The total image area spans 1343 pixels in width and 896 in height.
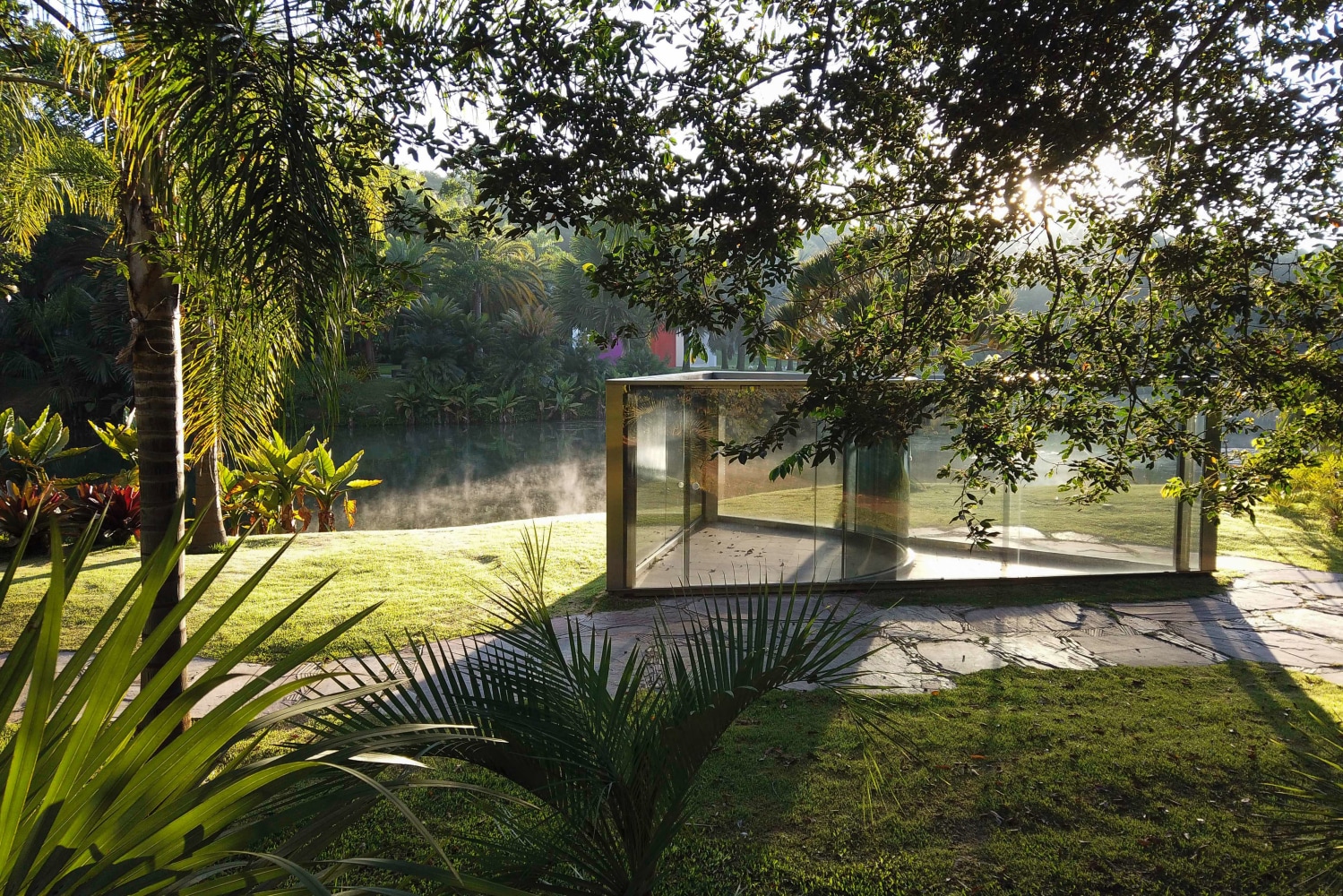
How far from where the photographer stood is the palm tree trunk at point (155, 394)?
13.3ft

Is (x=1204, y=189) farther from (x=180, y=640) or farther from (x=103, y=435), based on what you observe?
(x=103, y=435)

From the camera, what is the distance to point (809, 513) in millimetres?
7879

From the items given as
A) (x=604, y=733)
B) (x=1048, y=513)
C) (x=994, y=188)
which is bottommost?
(x=1048, y=513)

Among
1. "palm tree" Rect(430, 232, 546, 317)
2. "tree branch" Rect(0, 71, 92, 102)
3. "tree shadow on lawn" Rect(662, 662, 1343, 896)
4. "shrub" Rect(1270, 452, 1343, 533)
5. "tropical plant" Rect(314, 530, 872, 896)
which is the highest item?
"palm tree" Rect(430, 232, 546, 317)

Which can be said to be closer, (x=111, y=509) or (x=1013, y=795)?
(x=1013, y=795)

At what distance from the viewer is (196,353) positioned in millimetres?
5008

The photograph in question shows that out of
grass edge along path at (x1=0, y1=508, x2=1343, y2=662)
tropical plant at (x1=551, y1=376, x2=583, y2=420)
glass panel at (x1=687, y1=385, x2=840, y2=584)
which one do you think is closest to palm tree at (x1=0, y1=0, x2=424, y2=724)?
grass edge along path at (x1=0, y1=508, x2=1343, y2=662)

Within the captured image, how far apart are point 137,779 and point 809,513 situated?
6.94 meters

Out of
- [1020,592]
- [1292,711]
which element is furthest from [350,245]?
[1020,592]

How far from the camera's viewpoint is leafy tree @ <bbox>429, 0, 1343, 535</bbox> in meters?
3.27

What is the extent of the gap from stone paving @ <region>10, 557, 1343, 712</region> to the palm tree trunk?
1.08 m

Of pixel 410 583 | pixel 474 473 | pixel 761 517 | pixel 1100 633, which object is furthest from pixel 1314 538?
pixel 474 473

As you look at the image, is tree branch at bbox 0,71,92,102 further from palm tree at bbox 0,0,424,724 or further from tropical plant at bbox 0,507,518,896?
tropical plant at bbox 0,507,518,896

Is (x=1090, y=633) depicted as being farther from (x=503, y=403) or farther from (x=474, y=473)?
(x=503, y=403)
